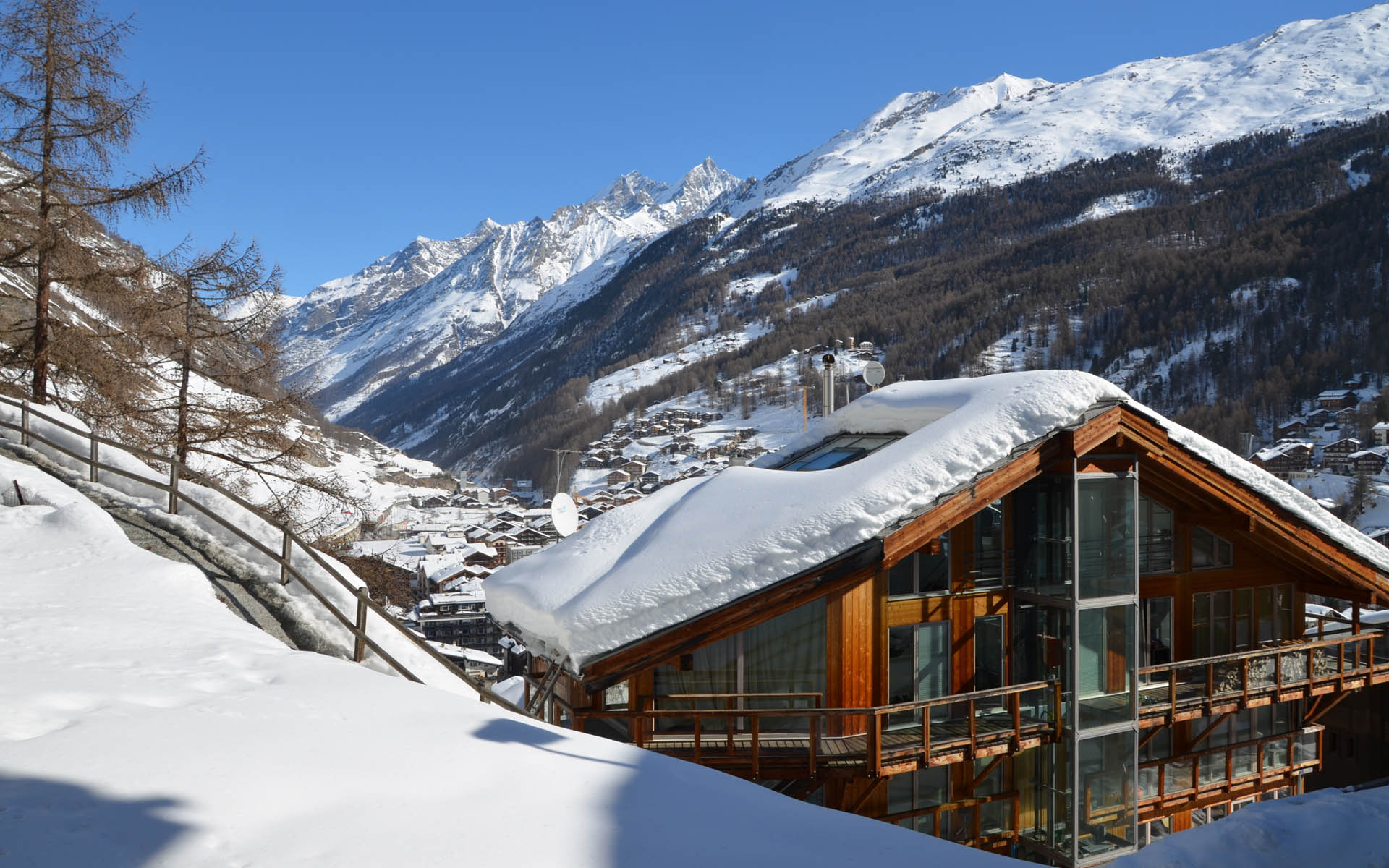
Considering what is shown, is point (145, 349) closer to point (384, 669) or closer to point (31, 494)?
point (31, 494)

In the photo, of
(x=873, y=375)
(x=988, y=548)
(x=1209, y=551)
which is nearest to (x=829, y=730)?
(x=988, y=548)

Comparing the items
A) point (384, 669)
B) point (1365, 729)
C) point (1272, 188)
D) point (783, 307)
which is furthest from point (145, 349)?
point (1272, 188)

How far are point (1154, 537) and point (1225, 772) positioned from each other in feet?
12.1

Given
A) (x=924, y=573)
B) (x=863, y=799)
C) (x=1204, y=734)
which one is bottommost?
(x=863, y=799)

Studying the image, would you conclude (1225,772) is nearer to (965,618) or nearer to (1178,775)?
(1178,775)

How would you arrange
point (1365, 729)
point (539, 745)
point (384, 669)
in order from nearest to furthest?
1. point (539, 745)
2. point (384, 669)
3. point (1365, 729)

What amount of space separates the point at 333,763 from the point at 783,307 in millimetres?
192909

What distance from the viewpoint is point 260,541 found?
10.0 m

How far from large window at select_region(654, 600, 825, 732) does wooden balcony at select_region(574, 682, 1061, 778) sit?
0.09m

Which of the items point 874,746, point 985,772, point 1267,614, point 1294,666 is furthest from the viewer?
point 1267,614

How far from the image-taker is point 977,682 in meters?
10.8

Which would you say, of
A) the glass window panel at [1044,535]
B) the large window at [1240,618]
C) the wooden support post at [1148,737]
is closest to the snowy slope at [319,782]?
the glass window panel at [1044,535]

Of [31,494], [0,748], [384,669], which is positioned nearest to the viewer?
[0,748]

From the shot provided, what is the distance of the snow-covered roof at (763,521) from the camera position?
880cm
